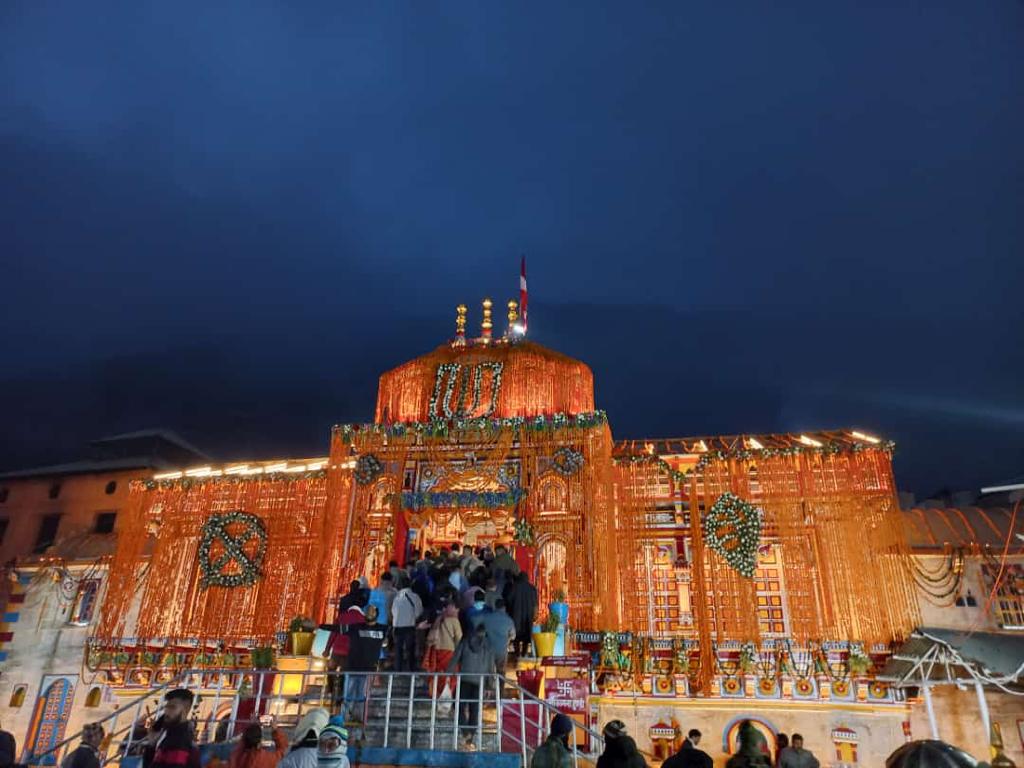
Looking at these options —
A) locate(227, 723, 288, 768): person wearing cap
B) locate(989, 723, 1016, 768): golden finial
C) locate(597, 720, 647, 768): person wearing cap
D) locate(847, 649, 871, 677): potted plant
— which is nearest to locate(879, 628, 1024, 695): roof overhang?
locate(847, 649, 871, 677): potted plant

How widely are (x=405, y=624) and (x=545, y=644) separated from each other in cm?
303

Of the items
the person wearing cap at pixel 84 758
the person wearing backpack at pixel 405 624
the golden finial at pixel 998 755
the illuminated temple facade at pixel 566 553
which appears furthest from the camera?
the illuminated temple facade at pixel 566 553

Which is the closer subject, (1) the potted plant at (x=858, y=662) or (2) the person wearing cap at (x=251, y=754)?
(2) the person wearing cap at (x=251, y=754)

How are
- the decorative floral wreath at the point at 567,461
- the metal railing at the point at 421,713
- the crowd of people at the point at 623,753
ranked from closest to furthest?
the crowd of people at the point at 623,753
the metal railing at the point at 421,713
the decorative floral wreath at the point at 567,461

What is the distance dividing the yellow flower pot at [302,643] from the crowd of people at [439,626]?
1.96m

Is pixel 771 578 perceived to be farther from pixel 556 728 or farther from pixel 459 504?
pixel 556 728

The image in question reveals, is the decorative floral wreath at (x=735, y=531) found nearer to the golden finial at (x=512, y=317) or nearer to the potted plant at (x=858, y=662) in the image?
the potted plant at (x=858, y=662)

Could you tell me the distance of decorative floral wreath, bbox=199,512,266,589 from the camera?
17.8 metres

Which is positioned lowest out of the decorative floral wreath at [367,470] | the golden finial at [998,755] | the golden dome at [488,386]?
the golden finial at [998,755]

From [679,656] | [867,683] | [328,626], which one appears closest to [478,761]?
[328,626]

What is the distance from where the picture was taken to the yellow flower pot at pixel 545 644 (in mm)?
12336

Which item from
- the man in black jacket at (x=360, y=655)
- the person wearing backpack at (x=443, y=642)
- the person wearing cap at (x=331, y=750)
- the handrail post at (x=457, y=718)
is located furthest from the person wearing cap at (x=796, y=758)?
the person wearing cap at (x=331, y=750)

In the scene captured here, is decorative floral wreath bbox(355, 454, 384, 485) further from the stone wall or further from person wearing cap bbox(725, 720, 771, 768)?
the stone wall

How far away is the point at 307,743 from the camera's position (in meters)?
5.56
